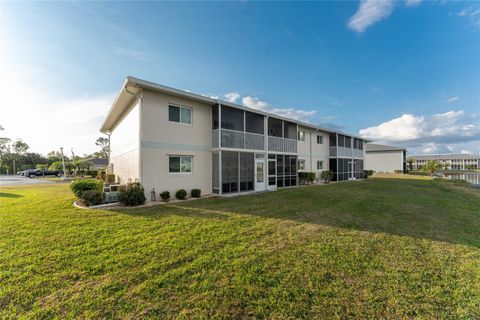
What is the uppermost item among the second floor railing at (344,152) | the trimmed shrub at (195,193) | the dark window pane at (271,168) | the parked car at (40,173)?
the second floor railing at (344,152)

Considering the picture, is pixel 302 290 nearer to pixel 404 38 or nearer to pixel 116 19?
pixel 116 19

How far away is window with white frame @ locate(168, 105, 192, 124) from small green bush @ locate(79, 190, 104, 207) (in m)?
4.91

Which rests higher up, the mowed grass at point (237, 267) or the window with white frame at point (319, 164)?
the window with white frame at point (319, 164)

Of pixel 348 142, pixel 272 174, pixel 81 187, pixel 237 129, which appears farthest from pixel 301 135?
pixel 81 187

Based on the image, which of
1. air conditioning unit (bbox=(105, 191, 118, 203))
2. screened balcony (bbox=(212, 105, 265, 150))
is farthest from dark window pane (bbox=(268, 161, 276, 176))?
air conditioning unit (bbox=(105, 191, 118, 203))

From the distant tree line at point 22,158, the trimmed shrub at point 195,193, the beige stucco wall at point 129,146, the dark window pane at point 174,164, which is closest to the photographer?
the beige stucco wall at point 129,146

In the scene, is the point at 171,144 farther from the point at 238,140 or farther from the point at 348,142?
the point at 348,142

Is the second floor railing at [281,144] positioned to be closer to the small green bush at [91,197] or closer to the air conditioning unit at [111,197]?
the air conditioning unit at [111,197]

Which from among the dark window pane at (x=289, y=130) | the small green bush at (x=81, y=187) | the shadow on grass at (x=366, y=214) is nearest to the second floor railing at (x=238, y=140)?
the dark window pane at (x=289, y=130)

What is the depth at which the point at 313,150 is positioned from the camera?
1994 centimetres

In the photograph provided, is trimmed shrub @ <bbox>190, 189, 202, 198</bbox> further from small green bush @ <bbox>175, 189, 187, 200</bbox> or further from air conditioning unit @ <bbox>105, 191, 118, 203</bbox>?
air conditioning unit @ <bbox>105, 191, 118, 203</bbox>

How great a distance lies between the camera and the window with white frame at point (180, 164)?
1026cm

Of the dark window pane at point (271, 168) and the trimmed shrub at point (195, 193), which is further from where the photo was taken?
the dark window pane at point (271, 168)

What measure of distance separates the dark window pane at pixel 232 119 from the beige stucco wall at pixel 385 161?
138 ft
